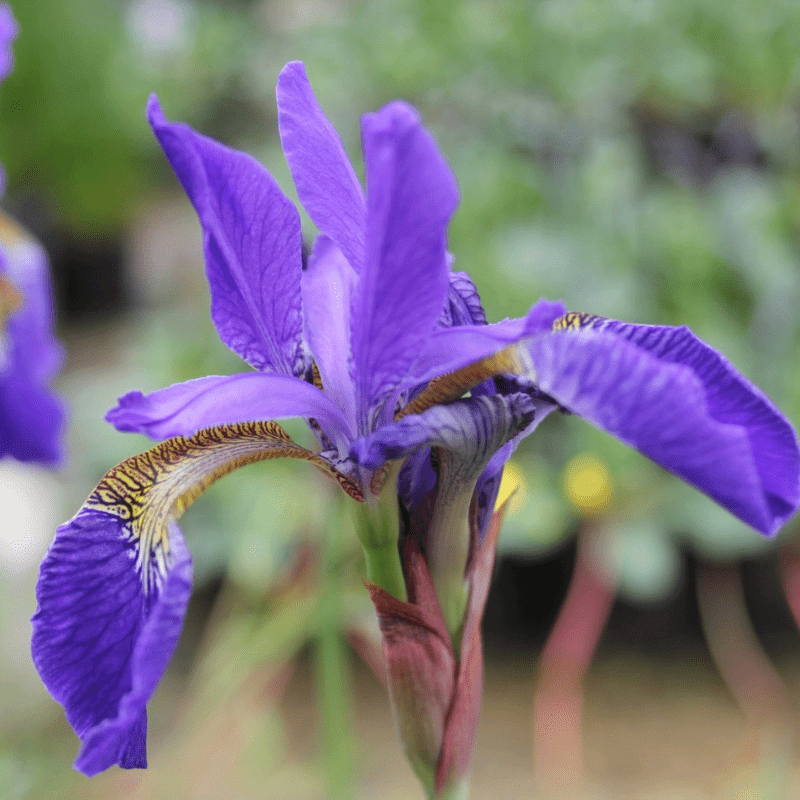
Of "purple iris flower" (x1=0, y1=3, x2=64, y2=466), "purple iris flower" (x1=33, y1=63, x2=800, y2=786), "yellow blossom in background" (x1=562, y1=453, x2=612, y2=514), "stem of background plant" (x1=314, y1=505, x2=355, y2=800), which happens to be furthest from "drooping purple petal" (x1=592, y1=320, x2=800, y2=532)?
"yellow blossom in background" (x1=562, y1=453, x2=612, y2=514)

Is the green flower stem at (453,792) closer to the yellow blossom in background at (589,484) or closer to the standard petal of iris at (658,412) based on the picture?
the standard petal of iris at (658,412)

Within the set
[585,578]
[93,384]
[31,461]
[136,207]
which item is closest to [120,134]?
[136,207]

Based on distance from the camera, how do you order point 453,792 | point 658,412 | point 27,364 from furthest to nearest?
1. point 27,364
2. point 453,792
3. point 658,412

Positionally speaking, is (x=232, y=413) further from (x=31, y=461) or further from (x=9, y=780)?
(x=9, y=780)

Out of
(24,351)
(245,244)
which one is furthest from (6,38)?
(245,244)

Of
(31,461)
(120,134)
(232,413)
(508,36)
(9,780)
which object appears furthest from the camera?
(120,134)

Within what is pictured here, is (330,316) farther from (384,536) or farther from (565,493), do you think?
(565,493)
